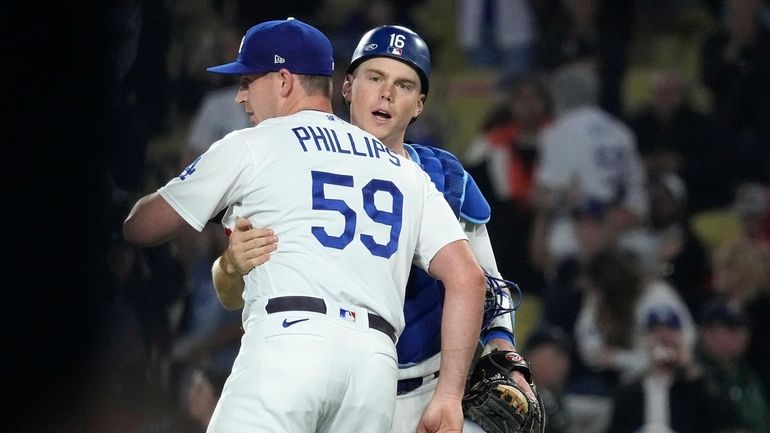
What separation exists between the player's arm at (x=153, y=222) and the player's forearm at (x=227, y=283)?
0.21 metres

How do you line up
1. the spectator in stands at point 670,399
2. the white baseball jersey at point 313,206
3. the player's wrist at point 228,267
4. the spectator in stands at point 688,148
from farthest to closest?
1. the spectator in stands at point 688,148
2. the spectator in stands at point 670,399
3. the player's wrist at point 228,267
4. the white baseball jersey at point 313,206

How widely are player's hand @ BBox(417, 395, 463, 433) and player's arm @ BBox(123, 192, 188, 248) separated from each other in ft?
2.52

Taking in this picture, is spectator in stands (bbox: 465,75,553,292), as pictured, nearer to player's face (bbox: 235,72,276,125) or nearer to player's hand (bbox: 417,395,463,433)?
player's face (bbox: 235,72,276,125)

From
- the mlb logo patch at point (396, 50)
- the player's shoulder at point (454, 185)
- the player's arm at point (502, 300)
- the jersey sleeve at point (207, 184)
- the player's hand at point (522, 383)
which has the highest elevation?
the mlb logo patch at point (396, 50)

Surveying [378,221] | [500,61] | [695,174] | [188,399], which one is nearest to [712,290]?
[695,174]

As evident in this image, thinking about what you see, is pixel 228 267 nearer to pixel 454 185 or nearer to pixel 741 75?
pixel 454 185

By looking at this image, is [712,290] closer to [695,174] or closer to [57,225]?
[695,174]

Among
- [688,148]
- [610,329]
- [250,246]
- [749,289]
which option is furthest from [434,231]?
[688,148]

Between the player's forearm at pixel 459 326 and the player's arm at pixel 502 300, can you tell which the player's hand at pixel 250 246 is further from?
the player's arm at pixel 502 300

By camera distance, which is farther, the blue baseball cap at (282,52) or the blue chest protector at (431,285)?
the blue chest protector at (431,285)

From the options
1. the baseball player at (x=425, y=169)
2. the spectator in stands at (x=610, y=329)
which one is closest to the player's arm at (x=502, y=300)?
the baseball player at (x=425, y=169)

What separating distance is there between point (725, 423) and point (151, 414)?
11.1 feet

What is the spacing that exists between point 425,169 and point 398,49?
0.37m

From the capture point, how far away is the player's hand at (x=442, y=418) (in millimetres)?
2865
